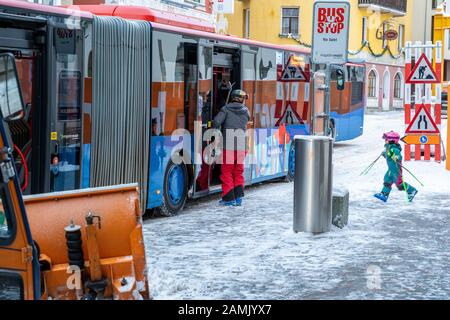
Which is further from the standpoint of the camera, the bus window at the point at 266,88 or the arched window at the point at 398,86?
the arched window at the point at 398,86

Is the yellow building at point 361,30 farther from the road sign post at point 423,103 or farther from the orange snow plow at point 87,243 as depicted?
the orange snow plow at point 87,243

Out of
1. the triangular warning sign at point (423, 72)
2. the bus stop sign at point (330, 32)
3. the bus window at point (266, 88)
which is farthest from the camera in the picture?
the triangular warning sign at point (423, 72)

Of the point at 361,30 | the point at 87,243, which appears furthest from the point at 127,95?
the point at 361,30

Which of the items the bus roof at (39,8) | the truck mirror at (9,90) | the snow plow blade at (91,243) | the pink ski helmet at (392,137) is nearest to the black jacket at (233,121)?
the pink ski helmet at (392,137)

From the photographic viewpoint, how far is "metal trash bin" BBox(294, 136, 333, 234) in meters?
10.1

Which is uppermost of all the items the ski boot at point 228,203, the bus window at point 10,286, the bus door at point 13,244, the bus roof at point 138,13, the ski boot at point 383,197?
the bus roof at point 138,13

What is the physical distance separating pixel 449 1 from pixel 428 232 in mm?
10001

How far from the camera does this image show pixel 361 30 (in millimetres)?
52438

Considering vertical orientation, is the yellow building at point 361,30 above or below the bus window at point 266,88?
above

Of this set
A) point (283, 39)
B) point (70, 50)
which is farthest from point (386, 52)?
point (70, 50)

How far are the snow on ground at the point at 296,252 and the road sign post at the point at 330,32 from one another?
2054 millimetres

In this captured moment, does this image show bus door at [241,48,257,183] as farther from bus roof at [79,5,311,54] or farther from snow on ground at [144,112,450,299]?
bus roof at [79,5,311,54]

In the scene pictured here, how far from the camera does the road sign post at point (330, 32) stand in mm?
10609
